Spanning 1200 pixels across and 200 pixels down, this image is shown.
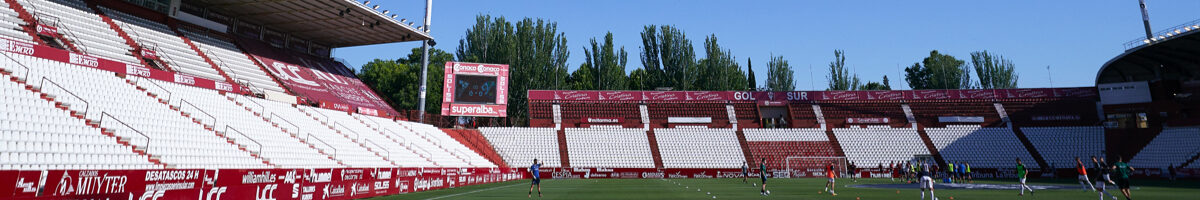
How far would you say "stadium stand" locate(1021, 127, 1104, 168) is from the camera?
143 feet

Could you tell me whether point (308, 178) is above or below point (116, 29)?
below

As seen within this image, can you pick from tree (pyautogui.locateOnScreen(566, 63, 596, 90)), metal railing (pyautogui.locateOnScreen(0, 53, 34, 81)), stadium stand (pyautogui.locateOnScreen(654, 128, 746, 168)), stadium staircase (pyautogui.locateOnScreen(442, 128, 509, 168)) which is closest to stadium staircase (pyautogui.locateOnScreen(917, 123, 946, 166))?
stadium stand (pyautogui.locateOnScreen(654, 128, 746, 168))

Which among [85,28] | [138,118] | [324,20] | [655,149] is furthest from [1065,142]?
[85,28]

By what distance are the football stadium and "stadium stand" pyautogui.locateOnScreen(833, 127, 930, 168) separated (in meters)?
0.22

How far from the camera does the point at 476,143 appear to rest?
44.5m

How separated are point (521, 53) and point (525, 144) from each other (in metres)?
14.5

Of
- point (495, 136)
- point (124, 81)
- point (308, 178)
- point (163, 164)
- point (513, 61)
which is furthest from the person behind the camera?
point (513, 61)

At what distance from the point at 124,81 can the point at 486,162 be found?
21.1 m

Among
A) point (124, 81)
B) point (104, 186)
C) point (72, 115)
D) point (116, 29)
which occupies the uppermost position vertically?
point (116, 29)

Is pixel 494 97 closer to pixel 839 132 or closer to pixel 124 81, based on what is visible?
pixel 124 81

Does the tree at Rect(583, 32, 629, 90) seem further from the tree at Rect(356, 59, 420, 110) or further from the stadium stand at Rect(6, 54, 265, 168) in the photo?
the stadium stand at Rect(6, 54, 265, 168)

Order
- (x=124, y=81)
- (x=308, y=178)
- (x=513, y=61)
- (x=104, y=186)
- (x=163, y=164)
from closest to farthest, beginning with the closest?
(x=104, y=186), (x=163, y=164), (x=308, y=178), (x=124, y=81), (x=513, y=61)

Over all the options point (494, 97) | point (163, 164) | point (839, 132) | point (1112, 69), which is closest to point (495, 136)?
point (494, 97)

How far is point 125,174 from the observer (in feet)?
39.8
